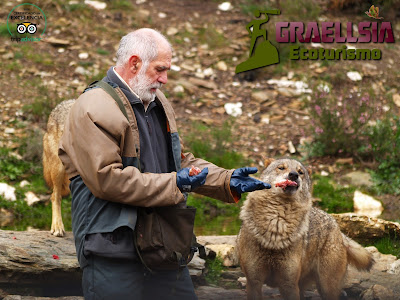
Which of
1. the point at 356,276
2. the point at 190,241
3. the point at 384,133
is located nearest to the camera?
the point at 190,241

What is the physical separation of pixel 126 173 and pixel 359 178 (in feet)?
24.7

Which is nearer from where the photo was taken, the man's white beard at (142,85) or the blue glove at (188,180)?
the blue glove at (188,180)

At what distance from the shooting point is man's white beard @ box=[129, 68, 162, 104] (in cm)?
395

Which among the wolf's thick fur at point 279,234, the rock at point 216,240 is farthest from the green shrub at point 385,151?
the wolf's thick fur at point 279,234

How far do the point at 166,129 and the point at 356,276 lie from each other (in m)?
3.68

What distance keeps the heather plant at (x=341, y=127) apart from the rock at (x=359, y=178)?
47 cm

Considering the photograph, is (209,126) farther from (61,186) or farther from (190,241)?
(190,241)

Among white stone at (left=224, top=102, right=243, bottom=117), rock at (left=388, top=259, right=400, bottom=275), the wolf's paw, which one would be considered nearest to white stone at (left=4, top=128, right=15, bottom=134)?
white stone at (left=224, top=102, right=243, bottom=117)

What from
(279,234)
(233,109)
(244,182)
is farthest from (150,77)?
(233,109)

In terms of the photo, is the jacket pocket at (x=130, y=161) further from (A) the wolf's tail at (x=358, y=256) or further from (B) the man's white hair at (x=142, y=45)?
(A) the wolf's tail at (x=358, y=256)

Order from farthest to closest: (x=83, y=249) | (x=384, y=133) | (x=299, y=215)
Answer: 1. (x=384, y=133)
2. (x=299, y=215)
3. (x=83, y=249)

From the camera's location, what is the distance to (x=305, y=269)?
19.1ft

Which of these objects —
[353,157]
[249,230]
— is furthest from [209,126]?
[249,230]

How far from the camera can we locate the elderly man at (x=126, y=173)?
360 centimetres
